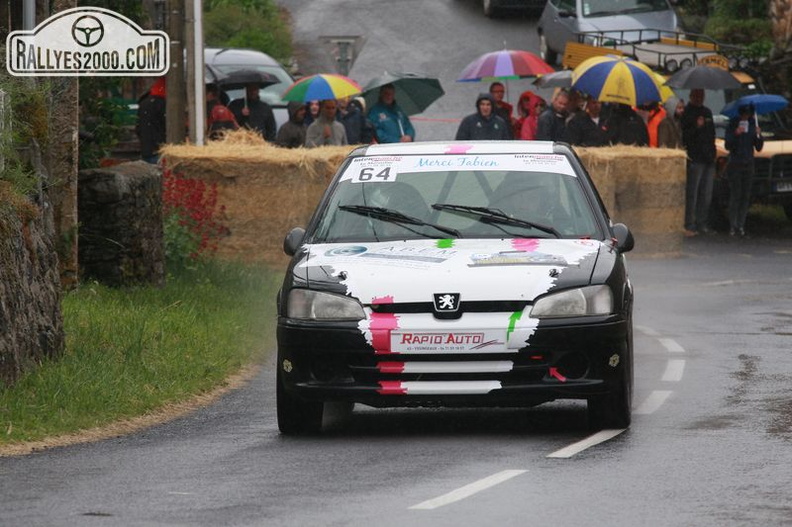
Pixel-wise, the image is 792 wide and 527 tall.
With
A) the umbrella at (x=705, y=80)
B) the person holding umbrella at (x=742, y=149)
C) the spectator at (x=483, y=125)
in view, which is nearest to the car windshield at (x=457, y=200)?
the spectator at (x=483, y=125)

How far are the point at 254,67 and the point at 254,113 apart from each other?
17.9 ft

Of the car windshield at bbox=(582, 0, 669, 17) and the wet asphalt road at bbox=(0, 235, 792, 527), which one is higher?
the car windshield at bbox=(582, 0, 669, 17)

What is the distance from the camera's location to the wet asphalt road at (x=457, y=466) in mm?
8922

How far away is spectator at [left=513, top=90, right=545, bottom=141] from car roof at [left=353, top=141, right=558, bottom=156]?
1472 centimetres

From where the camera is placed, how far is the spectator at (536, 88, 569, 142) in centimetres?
2705

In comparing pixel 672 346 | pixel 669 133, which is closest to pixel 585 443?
pixel 672 346

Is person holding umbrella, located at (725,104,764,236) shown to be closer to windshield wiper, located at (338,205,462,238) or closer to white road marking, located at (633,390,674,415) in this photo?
white road marking, located at (633,390,674,415)

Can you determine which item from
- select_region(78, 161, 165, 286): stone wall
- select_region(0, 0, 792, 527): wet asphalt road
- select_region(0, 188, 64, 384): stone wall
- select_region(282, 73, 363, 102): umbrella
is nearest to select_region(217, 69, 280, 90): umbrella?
select_region(282, 73, 363, 102): umbrella

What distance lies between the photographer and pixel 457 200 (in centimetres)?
1238

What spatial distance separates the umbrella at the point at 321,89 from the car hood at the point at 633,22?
47.7ft

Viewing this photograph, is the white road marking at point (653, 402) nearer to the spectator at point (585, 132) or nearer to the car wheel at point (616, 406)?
the car wheel at point (616, 406)

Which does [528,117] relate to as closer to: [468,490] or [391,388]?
[391,388]

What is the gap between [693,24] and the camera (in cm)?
5191

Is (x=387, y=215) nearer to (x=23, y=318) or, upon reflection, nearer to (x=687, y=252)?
(x=23, y=318)
